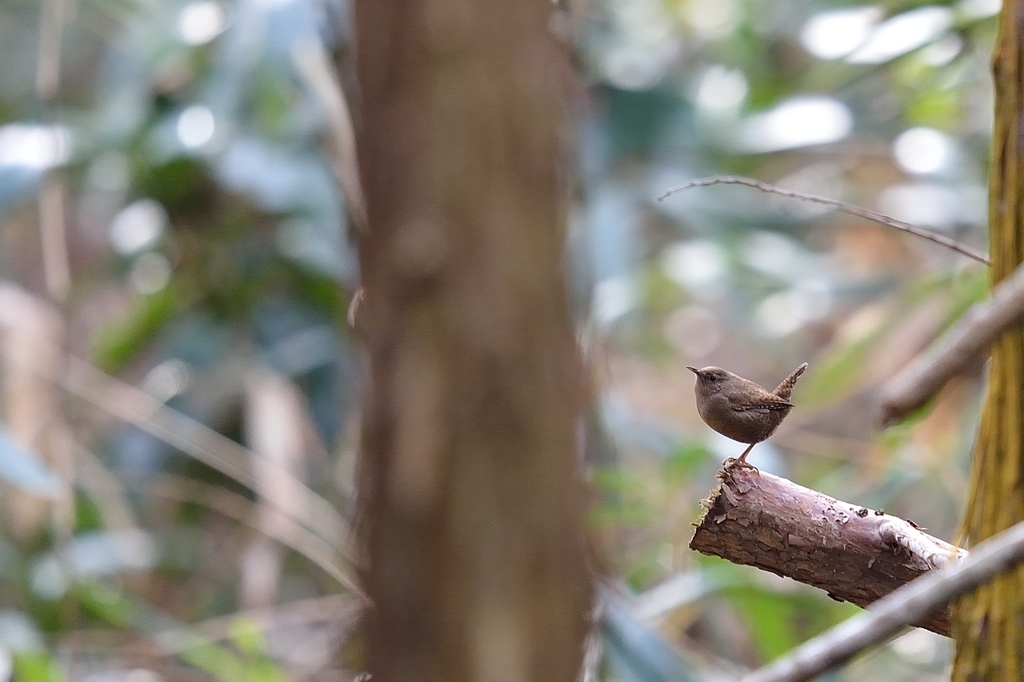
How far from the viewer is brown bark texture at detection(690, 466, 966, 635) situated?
664 millimetres

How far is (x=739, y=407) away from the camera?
31.5 inches

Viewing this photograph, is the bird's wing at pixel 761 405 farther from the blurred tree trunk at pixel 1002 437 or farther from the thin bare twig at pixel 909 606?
the thin bare twig at pixel 909 606

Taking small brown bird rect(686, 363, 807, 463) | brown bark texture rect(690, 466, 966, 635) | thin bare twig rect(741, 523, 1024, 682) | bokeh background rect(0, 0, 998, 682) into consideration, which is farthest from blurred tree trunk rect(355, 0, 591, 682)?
bokeh background rect(0, 0, 998, 682)

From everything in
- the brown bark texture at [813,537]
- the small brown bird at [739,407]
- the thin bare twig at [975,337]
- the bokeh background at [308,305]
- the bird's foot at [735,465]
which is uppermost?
the bokeh background at [308,305]

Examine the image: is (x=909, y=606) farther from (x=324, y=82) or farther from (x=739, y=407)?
(x=324, y=82)

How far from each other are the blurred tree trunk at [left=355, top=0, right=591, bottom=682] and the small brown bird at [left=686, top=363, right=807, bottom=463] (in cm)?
42

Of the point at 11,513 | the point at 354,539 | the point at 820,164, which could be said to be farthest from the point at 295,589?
the point at 354,539

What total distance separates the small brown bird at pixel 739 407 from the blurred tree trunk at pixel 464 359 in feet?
1.39

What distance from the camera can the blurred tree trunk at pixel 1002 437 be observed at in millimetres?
645

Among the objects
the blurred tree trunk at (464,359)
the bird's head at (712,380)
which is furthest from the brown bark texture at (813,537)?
the blurred tree trunk at (464,359)

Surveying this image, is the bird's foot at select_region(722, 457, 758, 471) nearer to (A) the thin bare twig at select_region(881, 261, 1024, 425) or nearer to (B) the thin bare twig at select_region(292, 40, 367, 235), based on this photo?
(A) the thin bare twig at select_region(881, 261, 1024, 425)

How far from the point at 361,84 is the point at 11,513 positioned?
2.76 metres

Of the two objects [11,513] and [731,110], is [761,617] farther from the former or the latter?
[11,513]

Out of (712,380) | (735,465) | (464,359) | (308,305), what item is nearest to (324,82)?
(308,305)
